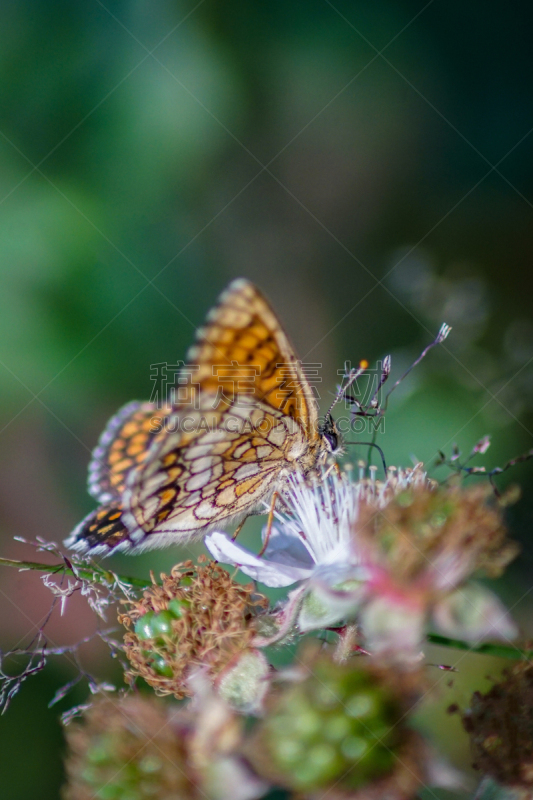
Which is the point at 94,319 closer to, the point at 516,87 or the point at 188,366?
the point at 188,366

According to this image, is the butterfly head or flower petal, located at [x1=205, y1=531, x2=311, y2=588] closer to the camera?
flower petal, located at [x1=205, y1=531, x2=311, y2=588]

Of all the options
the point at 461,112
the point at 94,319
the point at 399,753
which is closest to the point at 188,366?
the point at 399,753

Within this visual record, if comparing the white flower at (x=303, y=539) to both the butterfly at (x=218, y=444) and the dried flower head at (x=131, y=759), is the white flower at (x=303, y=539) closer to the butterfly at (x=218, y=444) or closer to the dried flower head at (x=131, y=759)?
the butterfly at (x=218, y=444)

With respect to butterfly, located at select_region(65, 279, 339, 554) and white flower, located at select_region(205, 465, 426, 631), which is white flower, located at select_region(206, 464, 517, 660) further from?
butterfly, located at select_region(65, 279, 339, 554)

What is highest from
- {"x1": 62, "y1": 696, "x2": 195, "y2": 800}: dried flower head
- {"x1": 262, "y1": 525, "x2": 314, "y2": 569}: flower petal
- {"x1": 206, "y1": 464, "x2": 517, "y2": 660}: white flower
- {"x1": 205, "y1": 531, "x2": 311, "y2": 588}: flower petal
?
{"x1": 206, "y1": 464, "x2": 517, "y2": 660}: white flower

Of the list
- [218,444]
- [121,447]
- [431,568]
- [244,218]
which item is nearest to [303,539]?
[218,444]

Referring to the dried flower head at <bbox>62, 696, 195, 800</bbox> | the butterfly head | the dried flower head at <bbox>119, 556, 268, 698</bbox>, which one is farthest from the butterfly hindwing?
the dried flower head at <bbox>62, 696, 195, 800</bbox>
